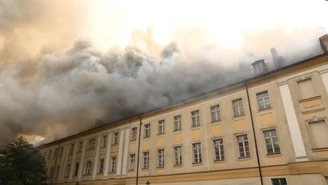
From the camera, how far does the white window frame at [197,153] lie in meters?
20.2

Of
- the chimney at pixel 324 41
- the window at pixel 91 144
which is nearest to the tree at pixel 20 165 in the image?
the window at pixel 91 144

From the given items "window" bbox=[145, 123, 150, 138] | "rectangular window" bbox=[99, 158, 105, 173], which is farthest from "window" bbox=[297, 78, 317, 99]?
"rectangular window" bbox=[99, 158, 105, 173]

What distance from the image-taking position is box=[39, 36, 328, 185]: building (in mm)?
15211

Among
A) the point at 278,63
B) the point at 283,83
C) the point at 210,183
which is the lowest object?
the point at 210,183

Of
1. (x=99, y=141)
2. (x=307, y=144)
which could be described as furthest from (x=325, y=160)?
(x=99, y=141)

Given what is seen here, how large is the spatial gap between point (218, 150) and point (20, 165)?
2684 centimetres

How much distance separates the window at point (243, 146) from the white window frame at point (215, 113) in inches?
106

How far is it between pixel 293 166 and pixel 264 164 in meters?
1.91

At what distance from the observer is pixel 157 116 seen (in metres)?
25.5

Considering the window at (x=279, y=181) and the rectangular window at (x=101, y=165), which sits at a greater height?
the rectangular window at (x=101, y=165)

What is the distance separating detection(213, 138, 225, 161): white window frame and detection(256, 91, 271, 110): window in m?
4.29

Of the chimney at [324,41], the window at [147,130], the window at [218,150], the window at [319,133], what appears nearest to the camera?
the window at [319,133]

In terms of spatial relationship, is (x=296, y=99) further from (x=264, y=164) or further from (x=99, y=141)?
(x=99, y=141)

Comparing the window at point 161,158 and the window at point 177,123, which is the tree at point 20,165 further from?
the window at point 177,123
